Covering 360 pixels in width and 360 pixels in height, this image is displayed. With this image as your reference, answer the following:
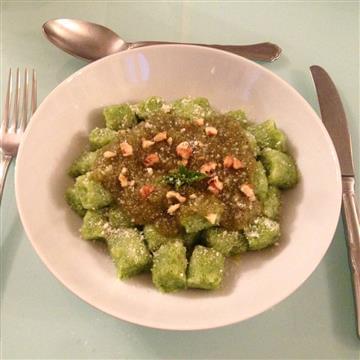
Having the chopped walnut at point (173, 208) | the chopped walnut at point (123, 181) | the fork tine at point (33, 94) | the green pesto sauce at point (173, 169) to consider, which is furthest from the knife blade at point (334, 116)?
the fork tine at point (33, 94)

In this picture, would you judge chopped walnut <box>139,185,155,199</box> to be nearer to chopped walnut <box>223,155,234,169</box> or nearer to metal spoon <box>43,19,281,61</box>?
chopped walnut <box>223,155,234,169</box>

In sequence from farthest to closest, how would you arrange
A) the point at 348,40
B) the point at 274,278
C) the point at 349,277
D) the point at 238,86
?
1. the point at 348,40
2. the point at 238,86
3. the point at 349,277
4. the point at 274,278

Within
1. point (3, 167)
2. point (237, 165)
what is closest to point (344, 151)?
point (237, 165)

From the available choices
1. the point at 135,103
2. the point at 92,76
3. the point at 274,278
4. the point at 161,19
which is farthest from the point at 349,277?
the point at 161,19


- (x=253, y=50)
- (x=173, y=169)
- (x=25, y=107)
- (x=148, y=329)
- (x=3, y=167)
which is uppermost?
(x=253, y=50)

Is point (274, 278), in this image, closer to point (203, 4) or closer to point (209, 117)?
point (209, 117)

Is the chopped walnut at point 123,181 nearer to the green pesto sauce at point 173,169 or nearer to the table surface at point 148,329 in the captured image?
the green pesto sauce at point 173,169

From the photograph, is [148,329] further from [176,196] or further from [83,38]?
[83,38]
